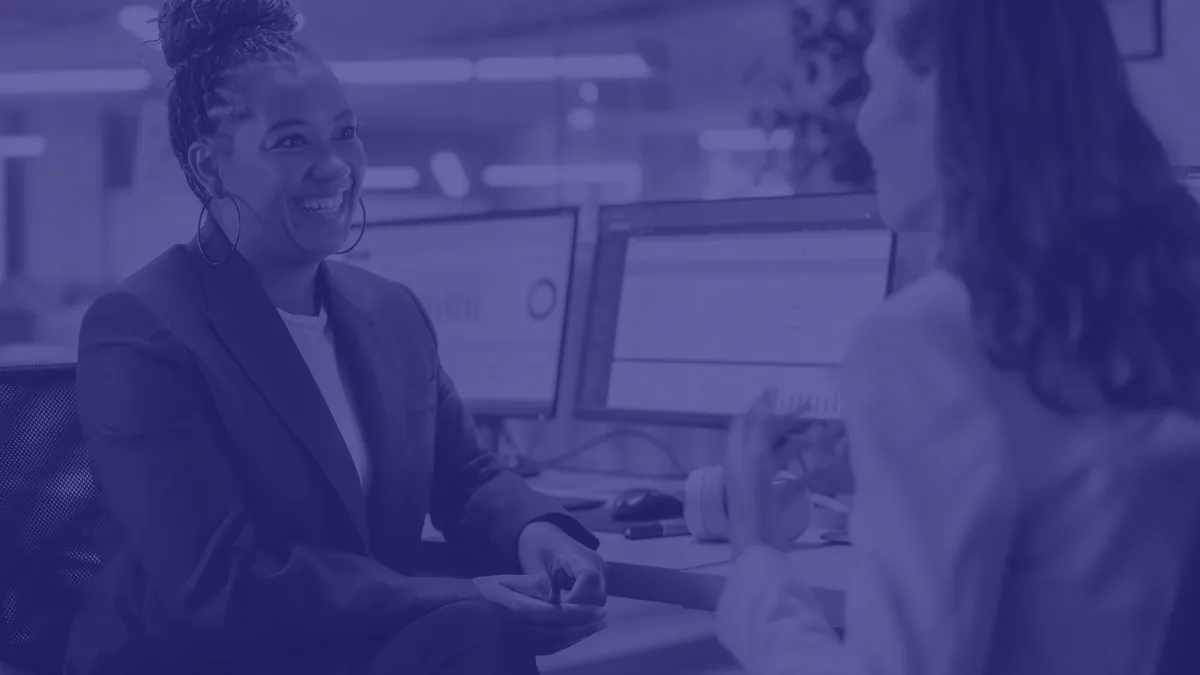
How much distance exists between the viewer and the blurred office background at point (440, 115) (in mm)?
5000

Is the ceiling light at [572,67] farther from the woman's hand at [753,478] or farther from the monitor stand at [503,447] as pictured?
the woman's hand at [753,478]

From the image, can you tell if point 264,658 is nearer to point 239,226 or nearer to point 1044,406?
point 239,226

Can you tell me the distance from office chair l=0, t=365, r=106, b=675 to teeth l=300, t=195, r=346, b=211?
298 millimetres

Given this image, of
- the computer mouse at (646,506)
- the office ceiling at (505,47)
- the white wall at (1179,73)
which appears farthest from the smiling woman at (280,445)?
the office ceiling at (505,47)

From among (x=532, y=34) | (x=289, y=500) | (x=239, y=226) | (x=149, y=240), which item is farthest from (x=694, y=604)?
(x=532, y=34)

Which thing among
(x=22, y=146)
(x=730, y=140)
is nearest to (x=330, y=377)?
(x=730, y=140)

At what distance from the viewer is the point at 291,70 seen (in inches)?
54.2

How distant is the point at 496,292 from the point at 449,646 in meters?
0.94

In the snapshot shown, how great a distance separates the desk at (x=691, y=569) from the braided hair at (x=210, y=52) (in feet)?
1.87

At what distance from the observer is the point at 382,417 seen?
1398 mm

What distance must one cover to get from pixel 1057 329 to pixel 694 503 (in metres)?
0.80

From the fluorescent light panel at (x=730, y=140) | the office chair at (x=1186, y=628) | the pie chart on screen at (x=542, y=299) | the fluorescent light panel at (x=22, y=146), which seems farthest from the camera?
the fluorescent light panel at (x=22, y=146)

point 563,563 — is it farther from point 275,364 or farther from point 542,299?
point 542,299

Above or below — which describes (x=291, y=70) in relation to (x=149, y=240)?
above
